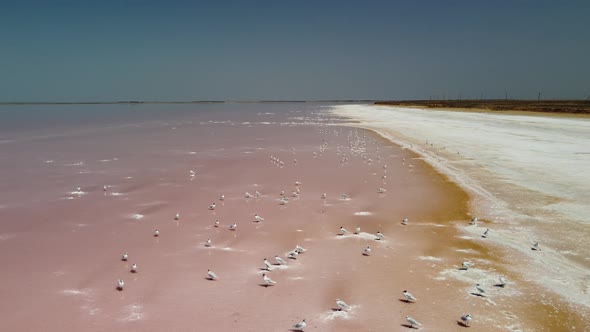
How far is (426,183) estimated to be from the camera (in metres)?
18.9

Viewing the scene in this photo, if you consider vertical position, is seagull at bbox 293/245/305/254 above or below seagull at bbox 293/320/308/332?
above

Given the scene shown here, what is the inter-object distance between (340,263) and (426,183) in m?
10.2

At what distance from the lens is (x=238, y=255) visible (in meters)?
10.6

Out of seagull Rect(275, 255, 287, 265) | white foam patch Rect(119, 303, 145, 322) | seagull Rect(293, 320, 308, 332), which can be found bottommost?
white foam patch Rect(119, 303, 145, 322)

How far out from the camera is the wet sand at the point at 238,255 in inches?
305

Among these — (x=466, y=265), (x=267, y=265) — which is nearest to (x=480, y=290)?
(x=466, y=265)

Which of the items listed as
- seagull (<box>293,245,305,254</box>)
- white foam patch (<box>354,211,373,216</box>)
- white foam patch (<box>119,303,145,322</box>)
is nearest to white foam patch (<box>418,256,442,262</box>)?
seagull (<box>293,245,305,254</box>)

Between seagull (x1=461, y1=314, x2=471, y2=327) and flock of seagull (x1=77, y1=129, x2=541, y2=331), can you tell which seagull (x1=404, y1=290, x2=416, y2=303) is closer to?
flock of seagull (x1=77, y1=129, x2=541, y2=331)

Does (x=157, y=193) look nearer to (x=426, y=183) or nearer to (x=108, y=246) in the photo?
(x=108, y=246)

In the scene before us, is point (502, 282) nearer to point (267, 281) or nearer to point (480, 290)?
point (480, 290)

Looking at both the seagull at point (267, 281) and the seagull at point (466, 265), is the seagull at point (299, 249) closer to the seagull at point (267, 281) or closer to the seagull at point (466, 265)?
the seagull at point (267, 281)

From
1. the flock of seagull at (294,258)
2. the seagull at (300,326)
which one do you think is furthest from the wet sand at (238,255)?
the seagull at (300,326)

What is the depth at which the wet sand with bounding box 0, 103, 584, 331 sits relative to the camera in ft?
25.4

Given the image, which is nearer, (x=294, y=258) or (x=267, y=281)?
(x=267, y=281)
